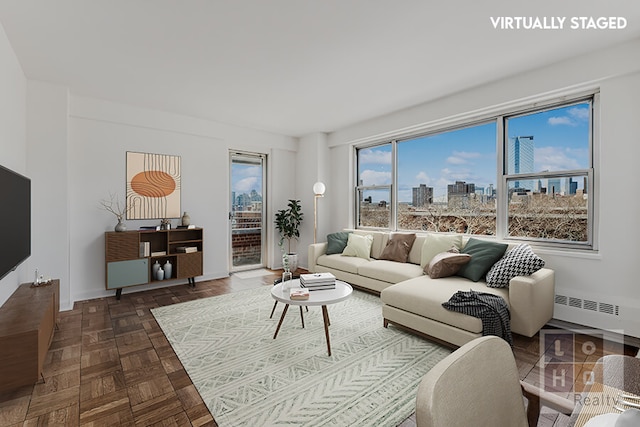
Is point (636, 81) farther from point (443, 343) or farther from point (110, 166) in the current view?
point (110, 166)

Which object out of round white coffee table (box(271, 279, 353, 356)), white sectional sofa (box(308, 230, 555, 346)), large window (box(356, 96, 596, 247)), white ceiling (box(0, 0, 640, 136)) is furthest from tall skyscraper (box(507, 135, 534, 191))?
round white coffee table (box(271, 279, 353, 356))

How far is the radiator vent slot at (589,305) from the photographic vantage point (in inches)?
109

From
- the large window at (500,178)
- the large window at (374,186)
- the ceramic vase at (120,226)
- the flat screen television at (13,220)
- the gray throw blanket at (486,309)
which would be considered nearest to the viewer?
the flat screen television at (13,220)

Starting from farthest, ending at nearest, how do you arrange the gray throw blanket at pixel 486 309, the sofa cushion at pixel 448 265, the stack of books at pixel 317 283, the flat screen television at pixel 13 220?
1. the sofa cushion at pixel 448 265
2. the stack of books at pixel 317 283
3. the gray throw blanket at pixel 486 309
4. the flat screen television at pixel 13 220

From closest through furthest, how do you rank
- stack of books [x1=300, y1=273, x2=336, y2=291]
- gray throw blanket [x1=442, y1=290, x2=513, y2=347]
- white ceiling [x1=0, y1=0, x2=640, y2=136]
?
white ceiling [x1=0, y1=0, x2=640, y2=136] → gray throw blanket [x1=442, y1=290, x2=513, y2=347] → stack of books [x1=300, y1=273, x2=336, y2=291]

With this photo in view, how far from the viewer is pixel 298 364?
93.1 inches

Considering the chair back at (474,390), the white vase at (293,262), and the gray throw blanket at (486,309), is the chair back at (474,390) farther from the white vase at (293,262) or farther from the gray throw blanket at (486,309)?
the white vase at (293,262)

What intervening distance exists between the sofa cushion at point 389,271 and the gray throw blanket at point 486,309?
0.99 metres

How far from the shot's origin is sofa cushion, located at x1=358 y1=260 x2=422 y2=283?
3.64 meters

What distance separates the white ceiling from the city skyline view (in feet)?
2.20

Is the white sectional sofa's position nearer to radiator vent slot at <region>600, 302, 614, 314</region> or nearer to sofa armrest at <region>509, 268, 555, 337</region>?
sofa armrest at <region>509, 268, 555, 337</region>

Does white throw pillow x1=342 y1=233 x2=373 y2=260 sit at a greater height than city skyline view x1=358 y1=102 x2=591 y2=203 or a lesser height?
lesser

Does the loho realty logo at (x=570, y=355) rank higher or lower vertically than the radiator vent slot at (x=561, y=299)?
lower

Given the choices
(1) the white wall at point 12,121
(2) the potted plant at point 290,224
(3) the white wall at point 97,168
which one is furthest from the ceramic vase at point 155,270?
(2) the potted plant at point 290,224
